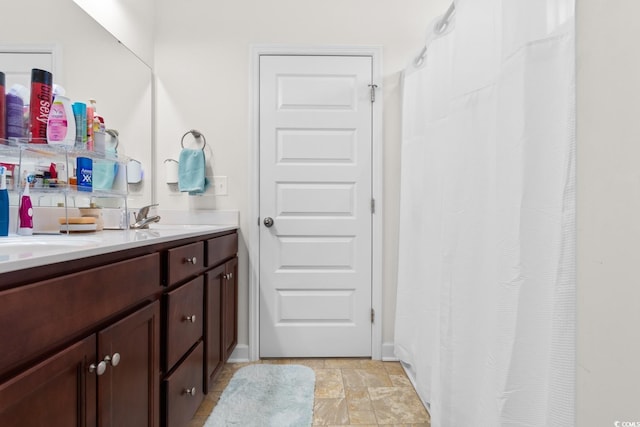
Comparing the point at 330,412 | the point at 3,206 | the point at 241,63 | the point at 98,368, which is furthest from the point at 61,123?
the point at 330,412

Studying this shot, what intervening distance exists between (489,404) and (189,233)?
114 centimetres

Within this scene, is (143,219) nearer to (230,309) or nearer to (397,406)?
(230,309)

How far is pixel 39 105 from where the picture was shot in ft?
3.96

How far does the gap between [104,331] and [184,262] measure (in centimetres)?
48

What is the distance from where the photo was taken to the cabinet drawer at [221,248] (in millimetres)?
1588

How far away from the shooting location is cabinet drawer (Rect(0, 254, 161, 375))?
55cm

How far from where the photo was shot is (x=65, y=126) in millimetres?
1274

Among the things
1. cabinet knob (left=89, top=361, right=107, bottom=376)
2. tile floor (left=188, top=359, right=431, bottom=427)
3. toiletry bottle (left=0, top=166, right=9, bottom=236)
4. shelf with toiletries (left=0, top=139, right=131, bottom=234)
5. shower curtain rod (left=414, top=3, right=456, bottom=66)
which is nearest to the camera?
cabinet knob (left=89, top=361, right=107, bottom=376)

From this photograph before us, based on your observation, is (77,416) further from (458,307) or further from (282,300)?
(282,300)

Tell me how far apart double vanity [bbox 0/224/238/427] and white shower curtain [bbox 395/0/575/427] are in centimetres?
98

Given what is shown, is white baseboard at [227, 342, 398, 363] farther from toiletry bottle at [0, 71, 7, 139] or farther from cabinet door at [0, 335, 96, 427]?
toiletry bottle at [0, 71, 7, 139]

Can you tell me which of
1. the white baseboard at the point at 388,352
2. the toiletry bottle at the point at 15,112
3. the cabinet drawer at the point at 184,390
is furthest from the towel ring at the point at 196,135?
the white baseboard at the point at 388,352

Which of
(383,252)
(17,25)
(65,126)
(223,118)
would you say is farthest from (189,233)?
(383,252)

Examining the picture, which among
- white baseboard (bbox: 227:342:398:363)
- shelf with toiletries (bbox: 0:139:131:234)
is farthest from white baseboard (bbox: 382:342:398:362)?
shelf with toiletries (bbox: 0:139:131:234)
